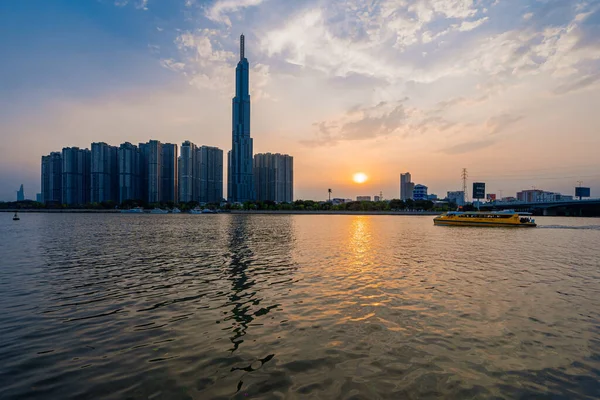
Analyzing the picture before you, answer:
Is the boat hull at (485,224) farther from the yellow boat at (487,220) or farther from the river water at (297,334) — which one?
the river water at (297,334)

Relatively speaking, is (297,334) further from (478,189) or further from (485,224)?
(478,189)

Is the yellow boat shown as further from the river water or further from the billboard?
the billboard

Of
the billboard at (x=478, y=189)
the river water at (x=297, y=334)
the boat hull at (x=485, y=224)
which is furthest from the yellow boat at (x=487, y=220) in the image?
the billboard at (x=478, y=189)

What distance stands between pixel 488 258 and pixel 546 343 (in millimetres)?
22071

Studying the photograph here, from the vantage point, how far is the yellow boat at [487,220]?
8575 centimetres

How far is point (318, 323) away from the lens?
1263 centimetres

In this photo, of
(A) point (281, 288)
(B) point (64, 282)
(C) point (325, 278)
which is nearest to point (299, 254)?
(C) point (325, 278)

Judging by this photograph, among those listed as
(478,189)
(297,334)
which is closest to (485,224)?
(297,334)

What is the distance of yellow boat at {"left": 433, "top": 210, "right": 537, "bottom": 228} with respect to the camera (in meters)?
85.8

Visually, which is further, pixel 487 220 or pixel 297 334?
pixel 487 220

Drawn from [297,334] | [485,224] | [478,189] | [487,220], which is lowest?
[485,224]

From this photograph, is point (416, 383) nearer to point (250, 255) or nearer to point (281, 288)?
point (281, 288)

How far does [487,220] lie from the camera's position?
89.1 metres

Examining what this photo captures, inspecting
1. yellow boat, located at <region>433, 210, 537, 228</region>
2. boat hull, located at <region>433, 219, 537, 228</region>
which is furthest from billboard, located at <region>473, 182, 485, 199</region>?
boat hull, located at <region>433, 219, 537, 228</region>
